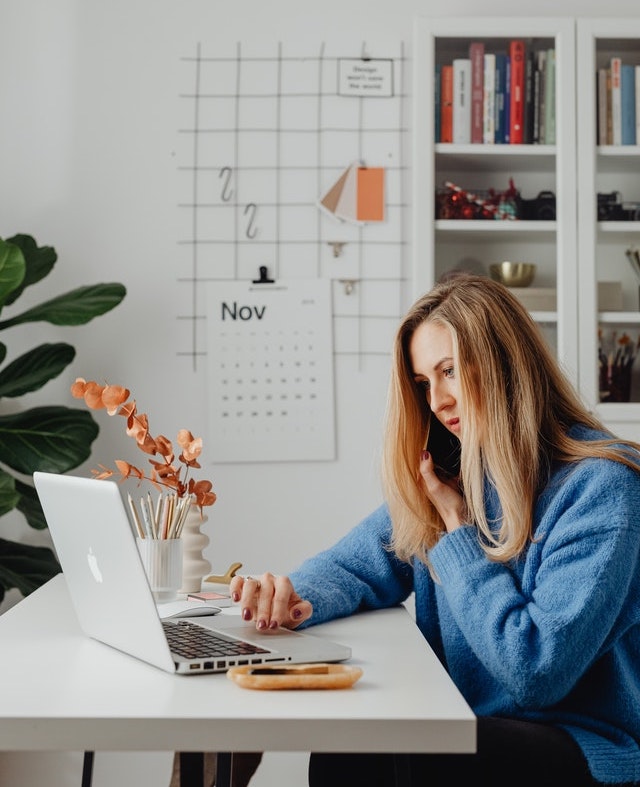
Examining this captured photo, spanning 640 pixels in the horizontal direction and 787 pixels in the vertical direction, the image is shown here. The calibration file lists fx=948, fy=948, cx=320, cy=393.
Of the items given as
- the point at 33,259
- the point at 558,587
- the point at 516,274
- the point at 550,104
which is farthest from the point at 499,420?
the point at 33,259

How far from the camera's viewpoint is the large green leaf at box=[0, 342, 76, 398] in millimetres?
2449

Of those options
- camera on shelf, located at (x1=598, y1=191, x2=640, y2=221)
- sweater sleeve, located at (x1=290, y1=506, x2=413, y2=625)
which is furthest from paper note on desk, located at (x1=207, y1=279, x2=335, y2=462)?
sweater sleeve, located at (x1=290, y1=506, x2=413, y2=625)

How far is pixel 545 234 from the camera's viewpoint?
2521 mm

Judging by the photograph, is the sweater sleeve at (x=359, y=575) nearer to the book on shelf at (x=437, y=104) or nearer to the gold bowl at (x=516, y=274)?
the gold bowl at (x=516, y=274)

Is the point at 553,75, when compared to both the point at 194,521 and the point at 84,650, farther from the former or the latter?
the point at 84,650

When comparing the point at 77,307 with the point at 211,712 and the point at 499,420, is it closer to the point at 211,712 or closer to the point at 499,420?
the point at 499,420

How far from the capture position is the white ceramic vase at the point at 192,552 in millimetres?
1619

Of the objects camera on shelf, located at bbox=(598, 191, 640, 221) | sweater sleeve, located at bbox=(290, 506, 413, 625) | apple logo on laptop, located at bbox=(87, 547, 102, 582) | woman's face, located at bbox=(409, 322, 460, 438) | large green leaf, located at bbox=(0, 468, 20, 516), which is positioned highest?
camera on shelf, located at bbox=(598, 191, 640, 221)

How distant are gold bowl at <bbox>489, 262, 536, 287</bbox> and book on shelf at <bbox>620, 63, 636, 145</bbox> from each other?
417mm

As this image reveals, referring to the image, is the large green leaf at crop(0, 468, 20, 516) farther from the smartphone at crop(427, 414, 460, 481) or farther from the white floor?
the smartphone at crop(427, 414, 460, 481)

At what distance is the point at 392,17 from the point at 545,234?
2.65ft

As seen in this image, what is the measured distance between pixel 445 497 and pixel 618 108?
5.04 ft

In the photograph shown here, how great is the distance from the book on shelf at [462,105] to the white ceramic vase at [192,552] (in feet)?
4.57

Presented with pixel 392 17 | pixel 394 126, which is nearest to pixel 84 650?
pixel 394 126
